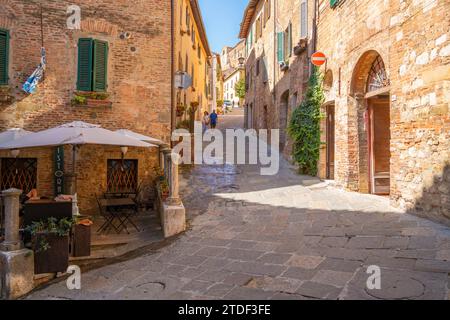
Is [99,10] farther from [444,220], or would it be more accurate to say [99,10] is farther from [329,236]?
[444,220]

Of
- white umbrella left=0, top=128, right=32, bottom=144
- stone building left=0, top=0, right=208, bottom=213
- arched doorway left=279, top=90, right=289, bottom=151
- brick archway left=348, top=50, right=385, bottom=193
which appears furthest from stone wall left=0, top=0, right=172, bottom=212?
arched doorway left=279, top=90, right=289, bottom=151

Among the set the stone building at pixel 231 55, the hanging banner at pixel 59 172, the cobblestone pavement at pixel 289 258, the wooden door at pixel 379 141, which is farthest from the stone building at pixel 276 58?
the stone building at pixel 231 55

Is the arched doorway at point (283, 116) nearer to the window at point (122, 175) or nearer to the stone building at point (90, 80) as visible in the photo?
the stone building at point (90, 80)

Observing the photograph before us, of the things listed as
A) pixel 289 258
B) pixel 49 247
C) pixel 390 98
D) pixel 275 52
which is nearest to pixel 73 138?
pixel 49 247

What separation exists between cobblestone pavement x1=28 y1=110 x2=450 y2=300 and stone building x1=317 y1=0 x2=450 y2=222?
2.77 ft

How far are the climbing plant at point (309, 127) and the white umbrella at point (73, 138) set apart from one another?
603 centimetres

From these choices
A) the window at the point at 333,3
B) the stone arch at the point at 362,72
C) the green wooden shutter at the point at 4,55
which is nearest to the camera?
the stone arch at the point at 362,72

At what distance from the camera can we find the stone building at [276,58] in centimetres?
1284

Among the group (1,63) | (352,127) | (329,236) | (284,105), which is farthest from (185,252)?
(284,105)

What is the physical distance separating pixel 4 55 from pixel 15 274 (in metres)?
6.64

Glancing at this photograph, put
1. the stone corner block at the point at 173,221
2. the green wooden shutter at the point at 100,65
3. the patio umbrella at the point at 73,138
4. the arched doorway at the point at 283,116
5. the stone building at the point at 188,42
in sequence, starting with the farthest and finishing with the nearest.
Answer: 1. the arched doorway at the point at 283,116
2. the stone building at the point at 188,42
3. the green wooden shutter at the point at 100,65
4. the stone corner block at the point at 173,221
5. the patio umbrella at the point at 73,138

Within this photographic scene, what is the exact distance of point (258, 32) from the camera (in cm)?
2158

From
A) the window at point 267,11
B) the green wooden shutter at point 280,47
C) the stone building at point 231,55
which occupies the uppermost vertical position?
the stone building at point 231,55

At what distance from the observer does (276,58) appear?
1684 centimetres
